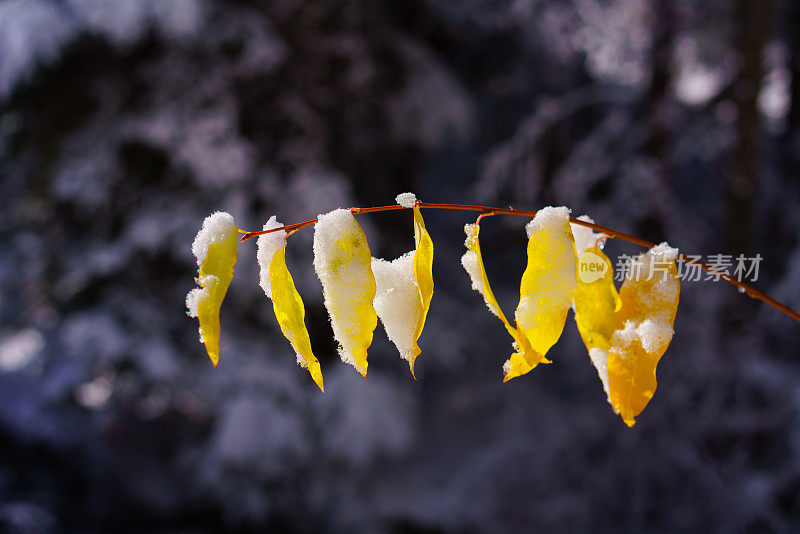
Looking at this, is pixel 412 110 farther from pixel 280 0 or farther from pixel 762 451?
pixel 762 451

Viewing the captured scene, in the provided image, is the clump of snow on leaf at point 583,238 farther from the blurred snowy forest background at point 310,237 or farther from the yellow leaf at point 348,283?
the blurred snowy forest background at point 310,237

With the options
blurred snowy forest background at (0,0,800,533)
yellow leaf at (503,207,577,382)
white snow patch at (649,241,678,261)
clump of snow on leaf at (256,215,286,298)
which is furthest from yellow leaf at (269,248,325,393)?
blurred snowy forest background at (0,0,800,533)

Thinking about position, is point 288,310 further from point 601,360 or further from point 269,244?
point 601,360

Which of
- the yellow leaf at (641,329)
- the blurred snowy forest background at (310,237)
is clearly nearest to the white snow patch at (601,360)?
the yellow leaf at (641,329)

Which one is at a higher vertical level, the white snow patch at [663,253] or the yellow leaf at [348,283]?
the white snow patch at [663,253]

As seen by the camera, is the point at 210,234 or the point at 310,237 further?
the point at 310,237

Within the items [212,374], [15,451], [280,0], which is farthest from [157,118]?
[15,451]

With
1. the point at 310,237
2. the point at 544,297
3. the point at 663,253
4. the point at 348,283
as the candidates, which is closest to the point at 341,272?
the point at 348,283

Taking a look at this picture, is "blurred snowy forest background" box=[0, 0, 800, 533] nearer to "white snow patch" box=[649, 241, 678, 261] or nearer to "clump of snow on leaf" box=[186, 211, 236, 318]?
"white snow patch" box=[649, 241, 678, 261]
